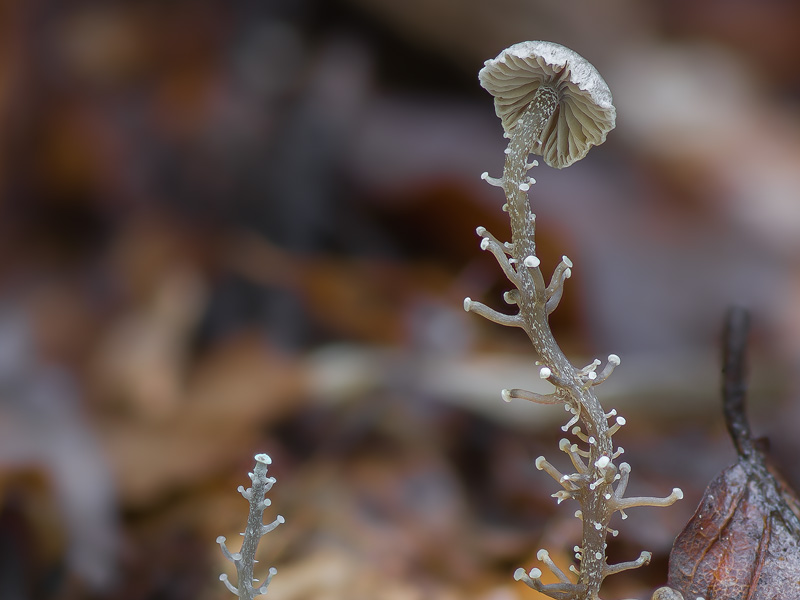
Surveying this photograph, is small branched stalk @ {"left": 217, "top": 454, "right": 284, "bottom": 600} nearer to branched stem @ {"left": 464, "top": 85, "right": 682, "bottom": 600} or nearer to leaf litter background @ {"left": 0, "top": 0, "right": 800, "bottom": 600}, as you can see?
branched stem @ {"left": 464, "top": 85, "right": 682, "bottom": 600}

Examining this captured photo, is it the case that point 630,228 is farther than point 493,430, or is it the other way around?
point 630,228

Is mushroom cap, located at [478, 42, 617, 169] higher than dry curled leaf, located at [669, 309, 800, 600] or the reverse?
higher

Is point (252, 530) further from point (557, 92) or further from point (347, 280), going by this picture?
point (347, 280)

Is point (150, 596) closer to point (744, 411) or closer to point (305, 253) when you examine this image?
point (744, 411)

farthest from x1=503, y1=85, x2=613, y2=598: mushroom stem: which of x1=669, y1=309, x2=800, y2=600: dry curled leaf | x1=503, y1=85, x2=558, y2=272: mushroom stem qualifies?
x1=669, y1=309, x2=800, y2=600: dry curled leaf

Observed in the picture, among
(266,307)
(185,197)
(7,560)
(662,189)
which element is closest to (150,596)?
(7,560)

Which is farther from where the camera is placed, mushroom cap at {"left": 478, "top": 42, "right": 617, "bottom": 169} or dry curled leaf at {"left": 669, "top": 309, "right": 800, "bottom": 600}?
dry curled leaf at {"left": 669, "top": 309, "right": 800, "bottom": 600}

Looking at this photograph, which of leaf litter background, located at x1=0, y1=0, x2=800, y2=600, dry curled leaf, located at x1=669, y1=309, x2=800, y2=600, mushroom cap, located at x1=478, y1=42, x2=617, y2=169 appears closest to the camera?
mushroom cap, located at x1=478, y1=42, x2=617, y2=169

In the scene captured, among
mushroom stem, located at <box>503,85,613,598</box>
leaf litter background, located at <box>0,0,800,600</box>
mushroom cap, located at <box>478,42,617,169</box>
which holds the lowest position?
mushroom stem, located at <box>503,85,613,598</box>
